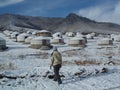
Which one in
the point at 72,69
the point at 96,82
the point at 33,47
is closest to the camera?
the point at 96,82

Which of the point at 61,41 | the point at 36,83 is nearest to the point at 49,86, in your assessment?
the point at 36,83

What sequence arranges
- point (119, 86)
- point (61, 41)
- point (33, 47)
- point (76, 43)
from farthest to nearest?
1. point (61, 41)
2. point (76, 43)
3. point (33, 47)
4. point (119, 86)

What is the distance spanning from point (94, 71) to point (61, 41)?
50.3 meters

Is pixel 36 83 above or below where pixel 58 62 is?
below

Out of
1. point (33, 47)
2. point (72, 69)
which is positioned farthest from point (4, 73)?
point (33, 47)

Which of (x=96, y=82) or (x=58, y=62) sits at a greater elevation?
(x=58, y=62)

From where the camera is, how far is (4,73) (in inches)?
666

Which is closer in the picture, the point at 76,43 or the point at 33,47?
the point at 33,47

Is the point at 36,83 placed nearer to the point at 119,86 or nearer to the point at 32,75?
the point at 32,75

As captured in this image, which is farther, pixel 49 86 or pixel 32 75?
pixel 32 75

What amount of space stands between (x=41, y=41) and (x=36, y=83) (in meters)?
39.6

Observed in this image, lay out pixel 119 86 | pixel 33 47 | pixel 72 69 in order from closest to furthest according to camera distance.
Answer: pixel 119 86 < pixel 72 69 < pixel 33 47

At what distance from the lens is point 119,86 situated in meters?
15.1

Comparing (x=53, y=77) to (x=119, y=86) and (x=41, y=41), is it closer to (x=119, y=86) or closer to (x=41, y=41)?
(x=119, y=86)
